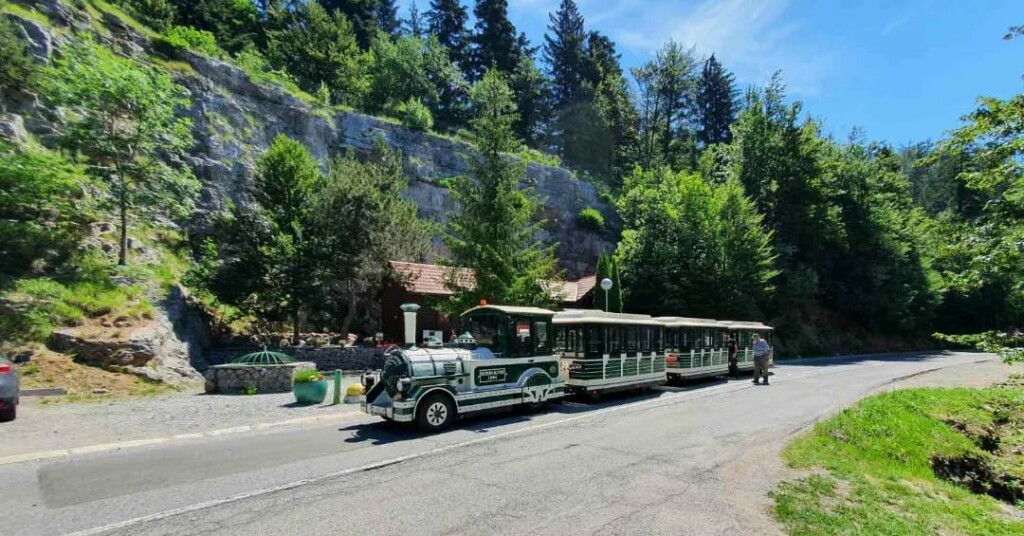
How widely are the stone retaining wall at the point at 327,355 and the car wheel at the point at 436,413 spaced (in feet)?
33.1

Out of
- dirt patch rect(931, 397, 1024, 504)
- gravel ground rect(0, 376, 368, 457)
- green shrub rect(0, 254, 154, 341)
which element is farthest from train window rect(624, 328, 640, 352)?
green shrub rect(0, 254, 154, 341)

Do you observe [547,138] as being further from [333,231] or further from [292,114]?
[333,231]

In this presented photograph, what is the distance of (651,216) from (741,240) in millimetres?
6203

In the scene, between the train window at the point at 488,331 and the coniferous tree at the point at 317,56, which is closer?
the train window at the point at 488,331

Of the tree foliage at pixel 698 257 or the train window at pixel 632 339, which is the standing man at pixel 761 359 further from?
the tree foliage at pixel 698 257

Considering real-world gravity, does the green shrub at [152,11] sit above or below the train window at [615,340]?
above

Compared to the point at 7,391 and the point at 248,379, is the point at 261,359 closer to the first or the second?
the point at 248,379

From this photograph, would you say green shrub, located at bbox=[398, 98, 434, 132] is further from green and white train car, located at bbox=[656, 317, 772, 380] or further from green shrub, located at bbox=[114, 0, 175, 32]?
green and white train car, located at bbox=[656, 317, 772, 380]

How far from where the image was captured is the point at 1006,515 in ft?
26.7

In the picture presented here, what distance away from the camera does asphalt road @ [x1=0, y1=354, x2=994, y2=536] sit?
216 inches

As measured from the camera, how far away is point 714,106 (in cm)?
7388

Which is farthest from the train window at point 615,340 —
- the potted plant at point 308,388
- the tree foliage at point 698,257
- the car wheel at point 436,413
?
the tree foliage at point 698,257

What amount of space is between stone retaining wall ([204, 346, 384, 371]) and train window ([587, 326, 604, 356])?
379 inches

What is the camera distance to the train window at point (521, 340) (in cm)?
1214
